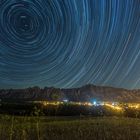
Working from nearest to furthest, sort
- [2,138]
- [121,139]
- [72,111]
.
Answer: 1. [2,138]
2. [121,139]
3. [72,111]

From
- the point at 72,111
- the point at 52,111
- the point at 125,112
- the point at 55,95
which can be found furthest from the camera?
the point at 72,111

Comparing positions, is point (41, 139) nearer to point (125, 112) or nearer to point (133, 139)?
point (133, 139)

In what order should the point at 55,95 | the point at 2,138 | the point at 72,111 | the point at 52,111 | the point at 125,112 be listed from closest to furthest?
the point at 2,138 → the point at 55,95 → the point at 125,112 → the point at 52,111 → the point at 72,111

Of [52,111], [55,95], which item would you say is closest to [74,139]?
[55,95]

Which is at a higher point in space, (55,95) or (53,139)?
(55,95)

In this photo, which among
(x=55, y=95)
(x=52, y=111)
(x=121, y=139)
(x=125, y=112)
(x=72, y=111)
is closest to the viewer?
(x=121, y=139)

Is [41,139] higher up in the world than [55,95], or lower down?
lower down

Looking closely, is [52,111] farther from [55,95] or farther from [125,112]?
[55,95]

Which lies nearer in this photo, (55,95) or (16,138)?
(16,138)

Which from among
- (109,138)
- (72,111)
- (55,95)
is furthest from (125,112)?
(109,138)
